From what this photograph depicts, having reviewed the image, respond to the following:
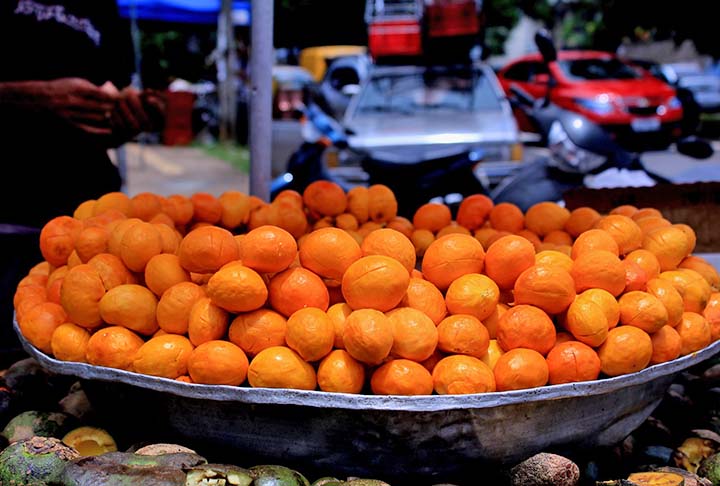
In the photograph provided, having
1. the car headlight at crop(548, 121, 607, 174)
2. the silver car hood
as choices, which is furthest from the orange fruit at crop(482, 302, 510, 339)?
the silver car hood

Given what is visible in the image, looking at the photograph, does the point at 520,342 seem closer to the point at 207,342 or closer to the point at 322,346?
the point at 322,346

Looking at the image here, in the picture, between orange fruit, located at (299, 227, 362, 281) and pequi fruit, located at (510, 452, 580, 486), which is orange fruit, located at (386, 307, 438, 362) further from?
pequi fruit, located at (510, 452, 580, 486)

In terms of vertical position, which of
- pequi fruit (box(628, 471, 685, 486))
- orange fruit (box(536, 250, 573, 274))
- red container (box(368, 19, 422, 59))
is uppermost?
red container (box(368, 19, 422, 59))

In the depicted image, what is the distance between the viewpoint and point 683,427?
2.44m

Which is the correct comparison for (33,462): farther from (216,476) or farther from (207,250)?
(207,250)

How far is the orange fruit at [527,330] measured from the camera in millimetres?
1838

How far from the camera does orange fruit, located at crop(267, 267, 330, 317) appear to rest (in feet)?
6.07

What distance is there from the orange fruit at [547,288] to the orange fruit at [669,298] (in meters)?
0.31

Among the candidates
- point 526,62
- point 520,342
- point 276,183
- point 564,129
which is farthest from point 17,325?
point 526,62

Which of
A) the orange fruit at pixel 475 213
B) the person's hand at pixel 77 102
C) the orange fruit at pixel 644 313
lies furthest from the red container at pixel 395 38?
the orange fruit at pixel 644 313

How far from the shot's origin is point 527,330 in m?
1.84

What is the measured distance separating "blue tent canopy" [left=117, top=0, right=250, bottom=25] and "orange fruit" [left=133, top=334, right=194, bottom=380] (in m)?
7.74

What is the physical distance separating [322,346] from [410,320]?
0.25m

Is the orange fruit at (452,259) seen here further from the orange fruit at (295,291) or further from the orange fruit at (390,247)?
the orange fruit at (295,291)
